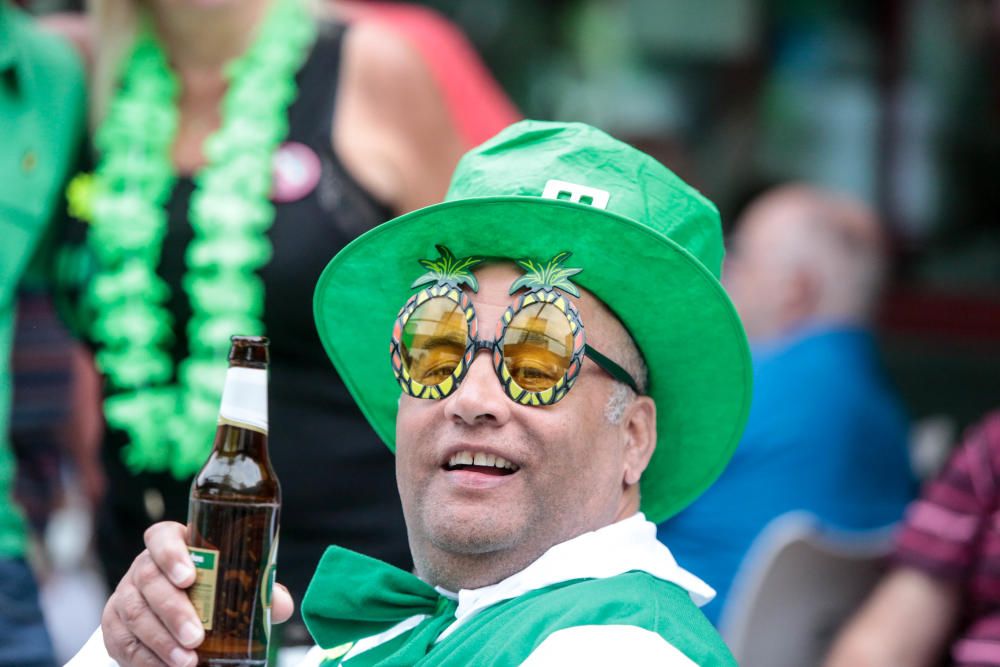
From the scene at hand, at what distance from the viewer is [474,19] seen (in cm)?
660

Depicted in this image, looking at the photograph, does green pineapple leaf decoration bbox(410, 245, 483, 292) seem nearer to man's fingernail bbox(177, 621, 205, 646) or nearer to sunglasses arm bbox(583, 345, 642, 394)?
sunglasses arm bbox(583, 345, 642, 394)

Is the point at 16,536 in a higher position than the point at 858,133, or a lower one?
lower

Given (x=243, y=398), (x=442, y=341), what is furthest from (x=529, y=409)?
(x=243, y=398)

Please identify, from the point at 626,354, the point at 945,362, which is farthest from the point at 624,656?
the point at 945,362

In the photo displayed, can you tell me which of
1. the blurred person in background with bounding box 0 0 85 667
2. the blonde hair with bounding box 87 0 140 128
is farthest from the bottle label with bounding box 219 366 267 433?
the blonde hair with bounding box 87 0 140 128

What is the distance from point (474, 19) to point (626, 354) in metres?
4.45

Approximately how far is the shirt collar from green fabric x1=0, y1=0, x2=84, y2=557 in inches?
46.8

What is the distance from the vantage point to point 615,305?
234 centimetres

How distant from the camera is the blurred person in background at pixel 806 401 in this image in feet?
14.3

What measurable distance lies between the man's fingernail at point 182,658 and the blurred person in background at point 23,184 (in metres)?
0.96

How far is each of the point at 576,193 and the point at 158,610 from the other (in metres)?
0.84

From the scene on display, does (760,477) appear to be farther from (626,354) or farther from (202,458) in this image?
(626,354)

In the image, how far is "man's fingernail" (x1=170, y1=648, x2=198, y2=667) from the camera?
2014 mm

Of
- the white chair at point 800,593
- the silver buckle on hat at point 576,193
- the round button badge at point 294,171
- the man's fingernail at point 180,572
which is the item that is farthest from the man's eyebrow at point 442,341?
the white chair at point 800,593
